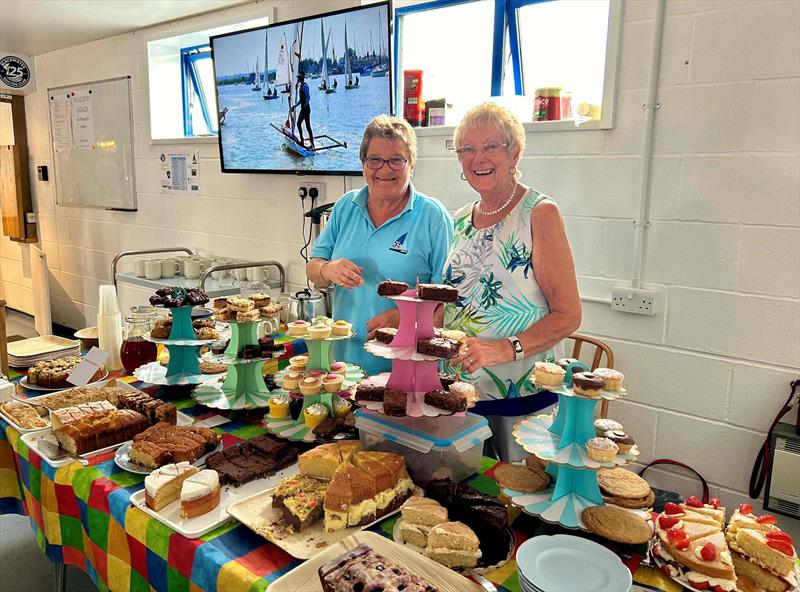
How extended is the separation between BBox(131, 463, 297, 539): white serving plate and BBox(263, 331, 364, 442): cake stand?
0.15 meters

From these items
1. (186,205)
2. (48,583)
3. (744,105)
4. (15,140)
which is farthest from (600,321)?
(15,140)

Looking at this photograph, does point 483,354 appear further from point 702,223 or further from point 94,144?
point 94,144

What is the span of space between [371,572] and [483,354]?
63 cm

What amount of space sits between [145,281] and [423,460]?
112 inches

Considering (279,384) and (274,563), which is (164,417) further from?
(274,563)

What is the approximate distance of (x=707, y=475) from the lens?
7.27 feet

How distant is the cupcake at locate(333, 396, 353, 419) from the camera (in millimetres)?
1555

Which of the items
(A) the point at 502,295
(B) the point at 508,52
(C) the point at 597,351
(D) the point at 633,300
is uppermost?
(B) the point at 508,52

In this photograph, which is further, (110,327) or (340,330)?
(110,327)

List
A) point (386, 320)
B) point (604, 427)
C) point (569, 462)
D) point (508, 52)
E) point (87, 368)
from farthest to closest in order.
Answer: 1. point (508, 52)
2. point (386, 320)
3. point (87, 368)
4. point (604, 427)
5. point (569, 462)

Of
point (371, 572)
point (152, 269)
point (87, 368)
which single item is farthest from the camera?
point (152, 269)

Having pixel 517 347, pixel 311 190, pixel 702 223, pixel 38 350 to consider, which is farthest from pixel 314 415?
pixel 311 190

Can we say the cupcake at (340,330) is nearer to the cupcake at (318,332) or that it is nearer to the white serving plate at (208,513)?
the cupcake at (318,332)

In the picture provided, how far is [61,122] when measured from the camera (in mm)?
5215
